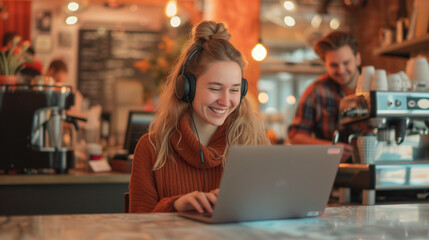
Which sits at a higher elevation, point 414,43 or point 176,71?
point 414,43

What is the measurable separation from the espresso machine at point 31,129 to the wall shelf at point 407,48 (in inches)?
78.2

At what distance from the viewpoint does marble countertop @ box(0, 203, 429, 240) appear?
0.87 meters

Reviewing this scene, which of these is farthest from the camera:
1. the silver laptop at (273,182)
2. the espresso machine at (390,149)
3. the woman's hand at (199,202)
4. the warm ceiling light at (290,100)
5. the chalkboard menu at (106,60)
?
the chalkboard menu at (106,60)

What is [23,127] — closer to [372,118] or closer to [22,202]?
[22,202]

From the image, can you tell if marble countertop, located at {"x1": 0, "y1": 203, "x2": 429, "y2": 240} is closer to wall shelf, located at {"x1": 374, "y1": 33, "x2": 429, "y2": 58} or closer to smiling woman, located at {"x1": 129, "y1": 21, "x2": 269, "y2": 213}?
smiling woman, located at {"x1": 129, "y1": 21, "x2": 269, "y2": 213}

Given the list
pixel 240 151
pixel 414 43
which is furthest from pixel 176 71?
pixel 414 43

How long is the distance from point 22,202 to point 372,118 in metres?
1.65

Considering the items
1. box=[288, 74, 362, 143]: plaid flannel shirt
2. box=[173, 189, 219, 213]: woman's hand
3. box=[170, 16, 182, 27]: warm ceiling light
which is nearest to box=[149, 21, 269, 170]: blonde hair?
box=[173, 189, 219, 213]: woman's hand

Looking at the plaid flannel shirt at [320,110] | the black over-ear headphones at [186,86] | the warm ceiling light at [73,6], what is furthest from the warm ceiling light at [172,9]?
the black over-ear headphones at [186,86]

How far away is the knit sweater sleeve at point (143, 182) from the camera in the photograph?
1.46m

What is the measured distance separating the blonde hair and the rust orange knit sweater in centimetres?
3

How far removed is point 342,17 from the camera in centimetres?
552

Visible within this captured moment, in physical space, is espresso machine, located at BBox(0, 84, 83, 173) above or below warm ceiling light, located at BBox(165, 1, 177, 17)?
below

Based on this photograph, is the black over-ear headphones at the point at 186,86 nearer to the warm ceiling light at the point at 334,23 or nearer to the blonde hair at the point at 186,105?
the blonde hair at the point at 186,105
